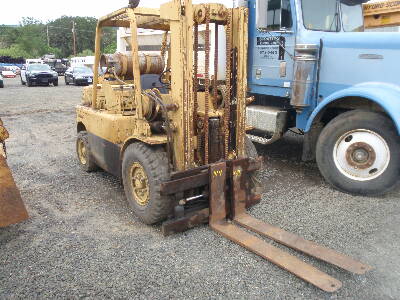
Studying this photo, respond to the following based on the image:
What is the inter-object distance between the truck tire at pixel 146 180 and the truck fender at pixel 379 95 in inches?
109

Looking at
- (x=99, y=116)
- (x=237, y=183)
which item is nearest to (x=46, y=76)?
(x=99, y=116)

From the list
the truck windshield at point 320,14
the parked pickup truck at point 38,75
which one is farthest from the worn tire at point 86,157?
the parked pickup truck at point 38,75

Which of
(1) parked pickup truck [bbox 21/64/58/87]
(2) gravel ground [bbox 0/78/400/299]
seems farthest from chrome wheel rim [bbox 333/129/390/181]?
(1) parked pickup truck [bbox 21/64/58/87]

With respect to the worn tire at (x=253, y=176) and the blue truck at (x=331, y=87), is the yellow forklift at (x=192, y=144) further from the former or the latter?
the blue truck at (x=331, y=87)

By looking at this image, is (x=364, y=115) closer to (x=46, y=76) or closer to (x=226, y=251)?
(x=226, y=251)

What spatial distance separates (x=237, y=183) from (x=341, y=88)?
2464 millimetres

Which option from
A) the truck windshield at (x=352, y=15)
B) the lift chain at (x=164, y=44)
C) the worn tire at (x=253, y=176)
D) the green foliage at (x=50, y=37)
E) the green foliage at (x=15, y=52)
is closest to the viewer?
the worn tire at (x=253, y=176)

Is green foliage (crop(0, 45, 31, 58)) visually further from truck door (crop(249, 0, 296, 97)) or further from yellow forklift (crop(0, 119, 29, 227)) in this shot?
yellow forklift (crop(0, 119, 29, 227))

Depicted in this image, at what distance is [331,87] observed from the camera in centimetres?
558

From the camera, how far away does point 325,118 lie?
5938mm

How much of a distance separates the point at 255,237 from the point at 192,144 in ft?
3.99

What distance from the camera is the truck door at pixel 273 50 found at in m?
5.93

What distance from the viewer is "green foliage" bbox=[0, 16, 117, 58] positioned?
6962cm

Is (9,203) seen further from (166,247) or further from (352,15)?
(352,15)
